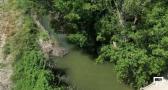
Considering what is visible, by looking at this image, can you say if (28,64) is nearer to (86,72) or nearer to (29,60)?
(29,60)

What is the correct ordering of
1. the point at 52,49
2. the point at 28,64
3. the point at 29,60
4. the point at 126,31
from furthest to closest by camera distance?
the point at 52,49 → the point at 126,31 → the point at 29,60 → the point at 28,64

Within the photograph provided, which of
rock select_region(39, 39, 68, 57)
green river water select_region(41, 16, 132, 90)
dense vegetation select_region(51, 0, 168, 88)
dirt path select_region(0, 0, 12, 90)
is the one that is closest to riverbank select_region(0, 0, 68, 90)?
dirt path select_region(0, 0, 12, 90)

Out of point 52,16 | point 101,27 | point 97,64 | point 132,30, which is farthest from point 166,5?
point 52,16

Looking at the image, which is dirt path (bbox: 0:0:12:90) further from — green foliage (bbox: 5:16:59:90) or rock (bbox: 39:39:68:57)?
rock (bbox: 39:39:68:57)

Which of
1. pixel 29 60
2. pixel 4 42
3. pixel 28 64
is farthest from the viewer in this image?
pixel 4 42

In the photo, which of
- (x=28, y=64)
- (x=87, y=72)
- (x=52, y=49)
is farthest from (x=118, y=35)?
(x=28, y=64)

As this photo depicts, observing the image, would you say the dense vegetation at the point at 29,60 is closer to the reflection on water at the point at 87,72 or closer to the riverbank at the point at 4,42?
the riverbank at the point at 4,42

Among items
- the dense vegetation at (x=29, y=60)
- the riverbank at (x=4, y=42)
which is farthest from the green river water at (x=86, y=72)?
the riverbank at (x=4, y=42)
